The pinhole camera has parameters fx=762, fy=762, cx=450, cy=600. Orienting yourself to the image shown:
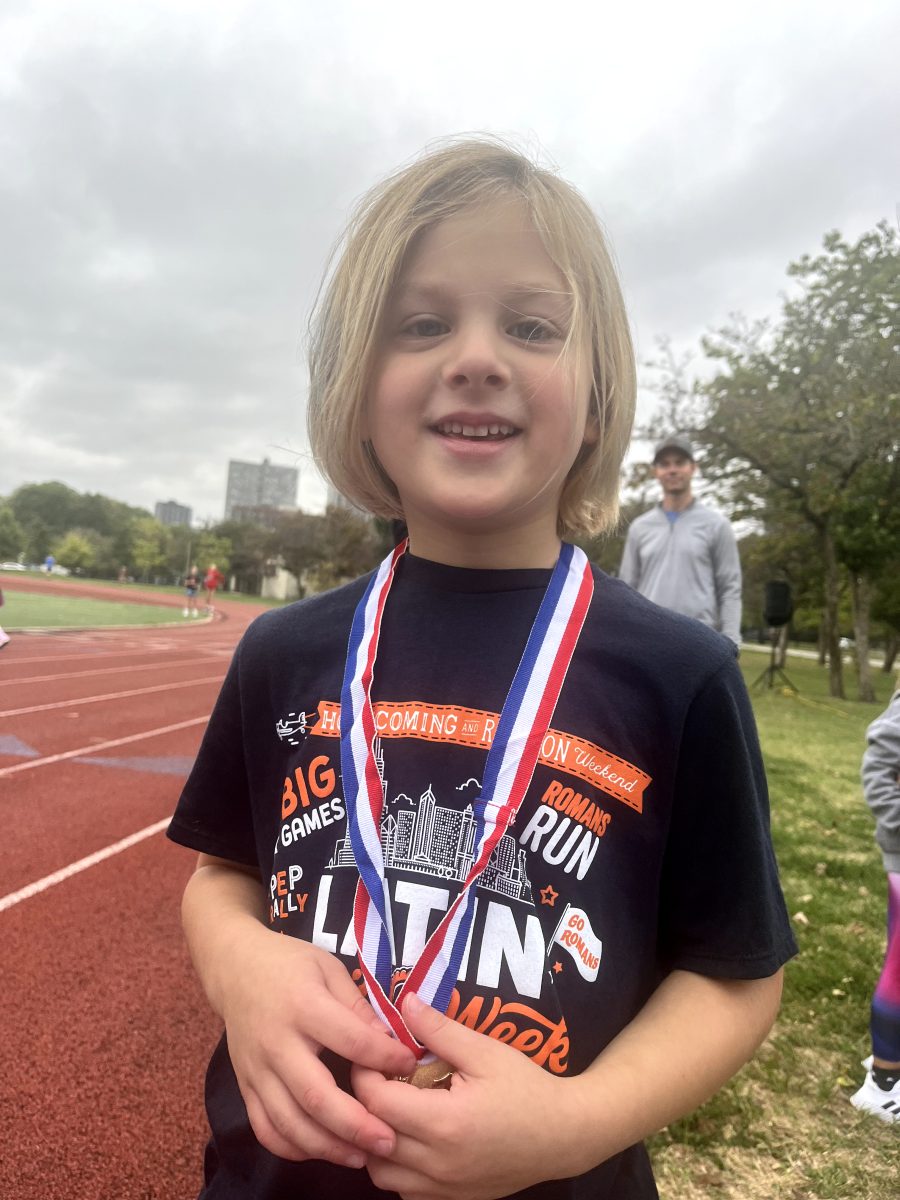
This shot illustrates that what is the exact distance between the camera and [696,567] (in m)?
4.64

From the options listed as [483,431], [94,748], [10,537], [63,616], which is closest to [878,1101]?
[483,431]

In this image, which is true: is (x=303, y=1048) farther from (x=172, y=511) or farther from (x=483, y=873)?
(x=172, y=511)

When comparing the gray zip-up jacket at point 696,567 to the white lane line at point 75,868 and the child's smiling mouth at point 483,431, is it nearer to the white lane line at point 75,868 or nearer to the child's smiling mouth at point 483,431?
the white lane line at point 75,868

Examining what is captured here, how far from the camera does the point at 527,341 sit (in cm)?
97

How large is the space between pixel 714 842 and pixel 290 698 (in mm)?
565

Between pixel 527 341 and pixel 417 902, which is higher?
pixel 527 341

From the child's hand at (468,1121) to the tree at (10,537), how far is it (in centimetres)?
5706

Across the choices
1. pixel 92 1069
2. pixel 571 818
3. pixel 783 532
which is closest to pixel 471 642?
pixel 571 818

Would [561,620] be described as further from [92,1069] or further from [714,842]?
[92,1069]

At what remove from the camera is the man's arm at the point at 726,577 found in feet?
15.3

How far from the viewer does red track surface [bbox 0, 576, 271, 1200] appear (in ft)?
7.19

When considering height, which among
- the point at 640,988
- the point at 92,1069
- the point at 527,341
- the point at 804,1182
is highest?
the point at 527,341

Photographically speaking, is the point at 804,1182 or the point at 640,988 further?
the point at 804,1182

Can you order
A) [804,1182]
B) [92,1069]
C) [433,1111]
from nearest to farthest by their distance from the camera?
[433,1111], [804,1182], [92,1069]
